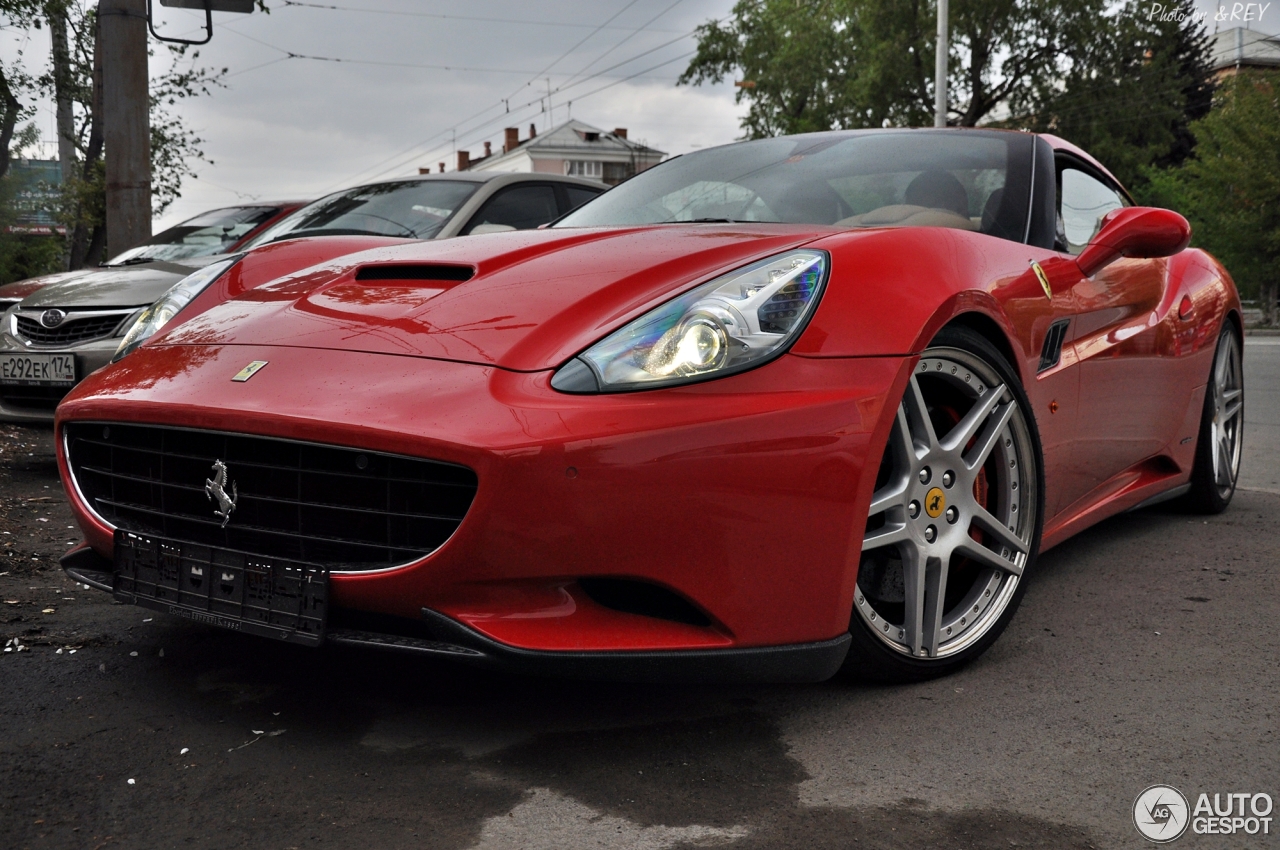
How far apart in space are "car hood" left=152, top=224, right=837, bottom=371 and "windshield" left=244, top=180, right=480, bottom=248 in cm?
317

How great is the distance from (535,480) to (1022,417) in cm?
134

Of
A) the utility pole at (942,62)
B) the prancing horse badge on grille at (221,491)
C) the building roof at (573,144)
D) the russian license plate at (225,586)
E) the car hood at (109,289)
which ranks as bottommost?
the russian license plate at (225,586)

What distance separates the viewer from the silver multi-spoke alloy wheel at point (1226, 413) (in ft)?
14.6

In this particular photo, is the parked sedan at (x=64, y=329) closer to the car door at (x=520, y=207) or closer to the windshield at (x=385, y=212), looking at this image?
the windshield at (x=385, y=212)

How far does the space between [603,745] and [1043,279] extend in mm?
1642

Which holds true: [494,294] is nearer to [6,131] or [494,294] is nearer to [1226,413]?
[1226,413]

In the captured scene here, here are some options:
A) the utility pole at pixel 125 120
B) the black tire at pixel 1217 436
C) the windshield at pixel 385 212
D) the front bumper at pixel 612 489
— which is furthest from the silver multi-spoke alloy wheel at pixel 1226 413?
the utility pole at pixel 125 120

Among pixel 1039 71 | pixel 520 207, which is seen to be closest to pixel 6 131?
pixel 520 207

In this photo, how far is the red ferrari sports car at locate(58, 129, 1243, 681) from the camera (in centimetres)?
211

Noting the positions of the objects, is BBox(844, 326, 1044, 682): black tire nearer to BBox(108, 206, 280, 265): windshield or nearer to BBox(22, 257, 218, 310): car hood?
BBox(22, 257, 218, 310): car hood

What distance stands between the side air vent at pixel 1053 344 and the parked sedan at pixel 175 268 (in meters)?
2.67

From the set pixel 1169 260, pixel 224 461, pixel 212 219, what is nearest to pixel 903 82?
pixel 212 219

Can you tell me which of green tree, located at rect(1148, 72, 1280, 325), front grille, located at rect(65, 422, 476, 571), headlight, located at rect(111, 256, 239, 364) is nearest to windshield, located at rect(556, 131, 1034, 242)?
headlight, located at rect(111, 256, 239, 364)

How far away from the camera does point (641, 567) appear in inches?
83.3
